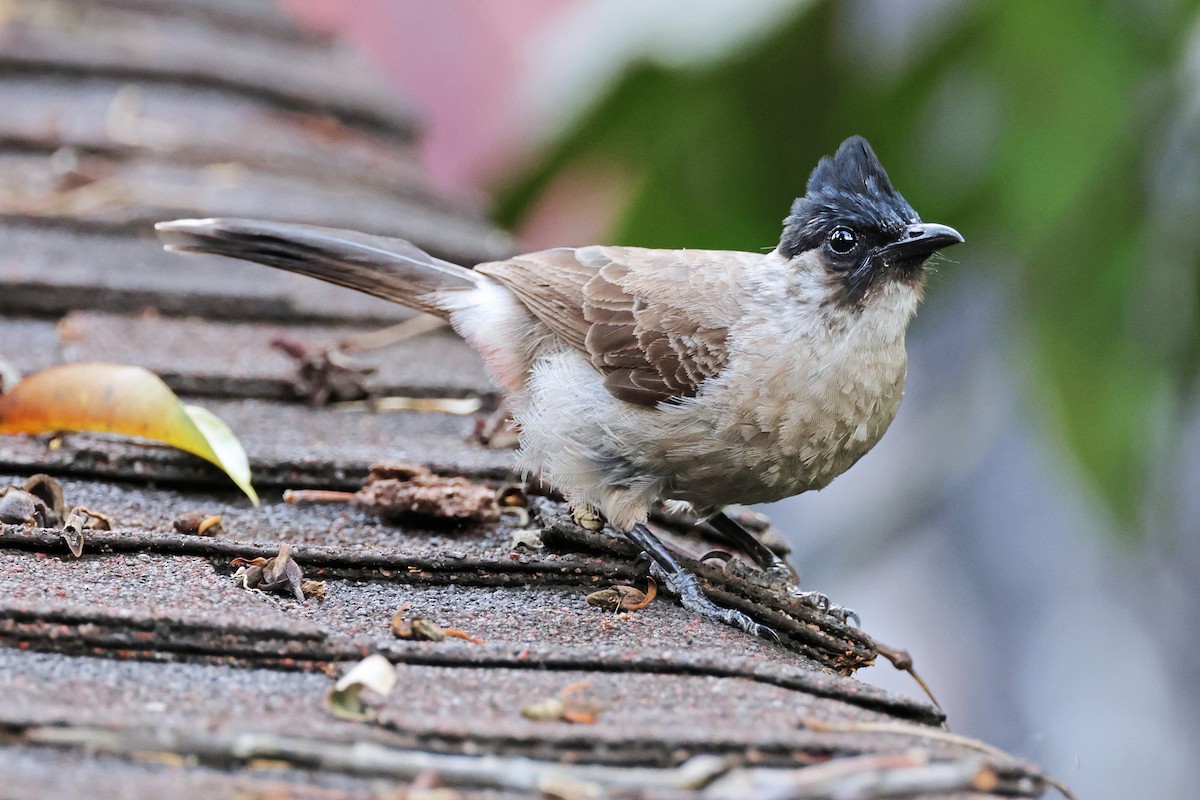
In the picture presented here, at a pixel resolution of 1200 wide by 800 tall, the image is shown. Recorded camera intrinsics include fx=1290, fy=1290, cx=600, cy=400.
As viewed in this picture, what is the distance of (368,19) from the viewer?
706 cm

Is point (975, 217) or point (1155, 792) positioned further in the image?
point (1155, 792)

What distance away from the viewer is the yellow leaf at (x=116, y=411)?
8.18 ft

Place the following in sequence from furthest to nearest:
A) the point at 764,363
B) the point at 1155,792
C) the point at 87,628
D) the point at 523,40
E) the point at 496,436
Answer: the point at 523,40
the point at 1155,792
the point at 496,436
the point at 764,363
the point at 87,628

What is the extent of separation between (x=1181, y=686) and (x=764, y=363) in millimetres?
4568

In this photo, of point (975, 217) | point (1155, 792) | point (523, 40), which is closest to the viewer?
point (975, 217)

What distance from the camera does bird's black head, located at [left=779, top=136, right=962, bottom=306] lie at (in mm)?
2912

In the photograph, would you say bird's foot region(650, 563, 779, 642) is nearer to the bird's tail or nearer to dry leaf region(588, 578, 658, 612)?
dry leaf region(588, 578, 658, 612)

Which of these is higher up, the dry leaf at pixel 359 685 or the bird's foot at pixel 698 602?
the bird's foot at pixel 698 602

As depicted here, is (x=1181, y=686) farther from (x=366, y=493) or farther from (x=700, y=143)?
(x=366, y=493)

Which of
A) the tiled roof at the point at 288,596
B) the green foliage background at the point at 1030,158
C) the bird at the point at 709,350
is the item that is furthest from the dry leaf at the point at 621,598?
the green foliage background at the point at 1030,158

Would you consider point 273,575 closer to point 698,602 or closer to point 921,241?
point 698,602

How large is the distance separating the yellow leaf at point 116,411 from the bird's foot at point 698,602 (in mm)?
814

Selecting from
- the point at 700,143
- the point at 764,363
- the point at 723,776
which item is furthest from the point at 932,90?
the point at 723,776

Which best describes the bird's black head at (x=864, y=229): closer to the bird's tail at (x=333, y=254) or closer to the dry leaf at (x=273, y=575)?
the bird's tail at (x=333, y=254)
